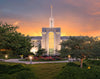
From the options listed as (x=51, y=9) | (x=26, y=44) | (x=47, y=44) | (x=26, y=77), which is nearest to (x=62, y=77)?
(x=26, y=77)

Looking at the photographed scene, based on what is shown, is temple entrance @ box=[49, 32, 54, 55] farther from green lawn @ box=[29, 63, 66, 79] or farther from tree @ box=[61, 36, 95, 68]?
tree @ box=[61, 36, 95, 68]

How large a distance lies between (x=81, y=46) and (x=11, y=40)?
9.46m

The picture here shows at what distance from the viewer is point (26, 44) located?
46.4ft

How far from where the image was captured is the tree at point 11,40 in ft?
40.2

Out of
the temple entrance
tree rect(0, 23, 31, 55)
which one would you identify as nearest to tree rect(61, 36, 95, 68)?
tree rect(0, 23, 31, 55)

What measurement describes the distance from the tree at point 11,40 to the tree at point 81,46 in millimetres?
6574

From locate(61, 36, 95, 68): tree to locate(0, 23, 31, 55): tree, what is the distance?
6574mm

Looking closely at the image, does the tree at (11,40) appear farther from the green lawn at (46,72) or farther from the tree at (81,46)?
the tree at (81,46)

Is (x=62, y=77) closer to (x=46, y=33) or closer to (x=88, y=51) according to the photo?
(x=88, y=51)

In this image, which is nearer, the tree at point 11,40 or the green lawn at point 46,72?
the tree at point 11,40

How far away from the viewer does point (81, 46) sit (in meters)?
17.1

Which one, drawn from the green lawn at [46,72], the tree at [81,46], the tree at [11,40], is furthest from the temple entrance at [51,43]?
the tree at [11,40]

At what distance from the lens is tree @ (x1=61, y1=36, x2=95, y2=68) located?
17.2m

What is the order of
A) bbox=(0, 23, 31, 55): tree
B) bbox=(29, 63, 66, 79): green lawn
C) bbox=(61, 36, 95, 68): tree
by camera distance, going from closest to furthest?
bbox=(0, 23, 31, 55): tree < bbox=(29, 63, 66, 79): green lawn < bbox=(61, 36, 95, 68): tree
